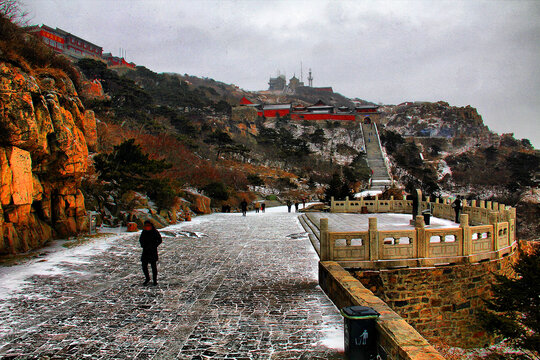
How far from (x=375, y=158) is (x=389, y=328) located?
61.0m

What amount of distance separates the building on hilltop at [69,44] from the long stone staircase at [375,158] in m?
56.2

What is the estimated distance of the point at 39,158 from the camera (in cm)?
1037

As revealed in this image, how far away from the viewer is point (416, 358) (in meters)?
3.08

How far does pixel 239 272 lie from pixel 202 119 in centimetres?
5413

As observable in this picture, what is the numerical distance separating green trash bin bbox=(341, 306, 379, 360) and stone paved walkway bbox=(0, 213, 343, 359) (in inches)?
13.0

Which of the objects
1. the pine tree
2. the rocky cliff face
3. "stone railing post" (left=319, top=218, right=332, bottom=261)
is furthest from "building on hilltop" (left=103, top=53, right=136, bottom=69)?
the pine tree

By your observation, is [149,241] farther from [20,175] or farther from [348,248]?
[20,175]

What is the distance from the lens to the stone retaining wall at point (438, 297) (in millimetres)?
7875

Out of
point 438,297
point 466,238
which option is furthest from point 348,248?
point 466,238

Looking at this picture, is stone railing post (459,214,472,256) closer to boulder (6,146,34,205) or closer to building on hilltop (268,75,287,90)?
boulder (6,146,34,205)

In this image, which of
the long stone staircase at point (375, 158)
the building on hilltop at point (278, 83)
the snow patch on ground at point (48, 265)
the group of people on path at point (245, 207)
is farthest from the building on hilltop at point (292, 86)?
the snow patch on ground at point (48, 265)

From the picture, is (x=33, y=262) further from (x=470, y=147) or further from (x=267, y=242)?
(x=470, y=147)

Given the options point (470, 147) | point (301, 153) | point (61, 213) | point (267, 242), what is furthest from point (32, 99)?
point (470, 147)

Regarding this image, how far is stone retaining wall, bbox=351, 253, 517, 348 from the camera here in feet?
25.8
